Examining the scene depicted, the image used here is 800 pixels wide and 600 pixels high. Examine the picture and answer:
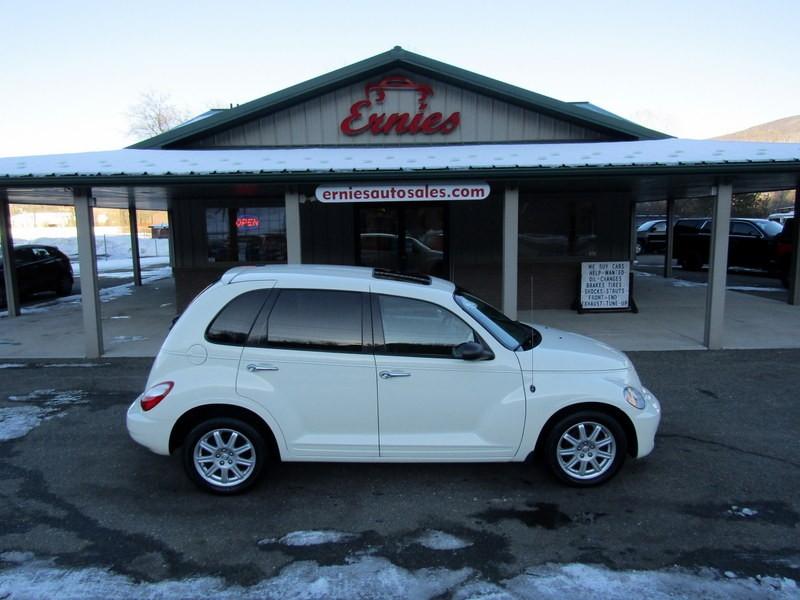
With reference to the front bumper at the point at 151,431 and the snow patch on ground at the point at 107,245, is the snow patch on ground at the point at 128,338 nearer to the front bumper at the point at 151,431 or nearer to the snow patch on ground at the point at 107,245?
the front bumper at the point at 151,431

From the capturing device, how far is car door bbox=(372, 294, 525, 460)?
13.7ft

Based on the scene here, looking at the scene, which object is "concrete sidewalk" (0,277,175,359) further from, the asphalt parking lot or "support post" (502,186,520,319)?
"support post" (502,186,520,319)

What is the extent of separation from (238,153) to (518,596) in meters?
9.28

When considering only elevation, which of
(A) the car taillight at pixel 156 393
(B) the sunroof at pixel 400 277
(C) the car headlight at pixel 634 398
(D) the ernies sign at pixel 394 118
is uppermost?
(D) the ernies sign at pixel 394 118

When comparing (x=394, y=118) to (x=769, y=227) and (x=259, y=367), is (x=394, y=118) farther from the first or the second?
(x=769, y=227)

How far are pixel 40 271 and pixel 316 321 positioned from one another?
15.0 meters

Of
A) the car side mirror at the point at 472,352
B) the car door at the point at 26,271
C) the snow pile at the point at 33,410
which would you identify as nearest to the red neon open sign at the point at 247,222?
the snow pile at the point at 33,410

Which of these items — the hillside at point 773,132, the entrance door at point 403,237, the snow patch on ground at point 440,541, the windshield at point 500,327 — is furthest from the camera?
the hillside at point 773,132

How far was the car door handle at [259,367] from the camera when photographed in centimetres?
418

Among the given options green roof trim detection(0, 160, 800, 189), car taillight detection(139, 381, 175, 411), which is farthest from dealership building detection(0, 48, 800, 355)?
car taillight detection(139, 381, 175, 411)

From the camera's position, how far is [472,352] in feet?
13.6

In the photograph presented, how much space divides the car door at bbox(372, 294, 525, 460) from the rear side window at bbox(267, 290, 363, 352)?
0.57 ft

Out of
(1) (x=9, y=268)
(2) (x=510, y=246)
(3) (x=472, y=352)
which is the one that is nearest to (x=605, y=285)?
(2) (x=510, y=246)

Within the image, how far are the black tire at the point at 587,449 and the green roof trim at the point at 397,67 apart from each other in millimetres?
8259
